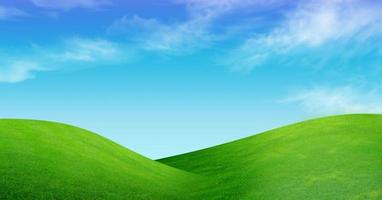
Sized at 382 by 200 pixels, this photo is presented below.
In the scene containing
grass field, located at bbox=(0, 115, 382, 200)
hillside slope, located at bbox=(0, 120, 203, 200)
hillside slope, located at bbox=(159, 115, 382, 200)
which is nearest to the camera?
hillside slope, located at bbox=(0, 120, 203, 200)

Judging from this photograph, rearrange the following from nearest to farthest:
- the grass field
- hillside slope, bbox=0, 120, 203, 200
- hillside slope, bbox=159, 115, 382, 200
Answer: hillside slope, bbox=0, 120, 203, 200 < the grass field < hillside slope, bbox=159, 115, 382, 200

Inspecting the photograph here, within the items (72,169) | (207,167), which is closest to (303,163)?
(207,167)

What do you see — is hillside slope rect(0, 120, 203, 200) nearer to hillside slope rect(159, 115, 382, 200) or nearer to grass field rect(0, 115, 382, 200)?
grass field rect(0, 115, 382, 200)

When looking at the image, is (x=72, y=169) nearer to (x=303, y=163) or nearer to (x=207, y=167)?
(x=303, y=163)

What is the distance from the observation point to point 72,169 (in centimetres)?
3975

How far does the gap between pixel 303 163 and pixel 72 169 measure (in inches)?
740

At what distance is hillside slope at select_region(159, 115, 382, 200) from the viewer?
3619cm

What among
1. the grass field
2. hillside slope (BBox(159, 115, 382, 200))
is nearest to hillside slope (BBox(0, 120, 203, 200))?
the grass field

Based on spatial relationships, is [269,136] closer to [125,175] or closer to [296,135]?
[296,135]

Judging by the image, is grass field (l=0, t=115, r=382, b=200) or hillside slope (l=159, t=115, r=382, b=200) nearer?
grass field (l=0, t=115, r=382, b=200)

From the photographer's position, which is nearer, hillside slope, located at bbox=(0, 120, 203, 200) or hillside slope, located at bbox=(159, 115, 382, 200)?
hillside slope, located at bbox=(0, 120, 203, 200)

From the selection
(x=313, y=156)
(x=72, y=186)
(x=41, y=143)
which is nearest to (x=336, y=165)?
(x=313, y=156)

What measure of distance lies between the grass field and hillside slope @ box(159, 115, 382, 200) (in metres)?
0.07

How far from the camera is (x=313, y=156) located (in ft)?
149
